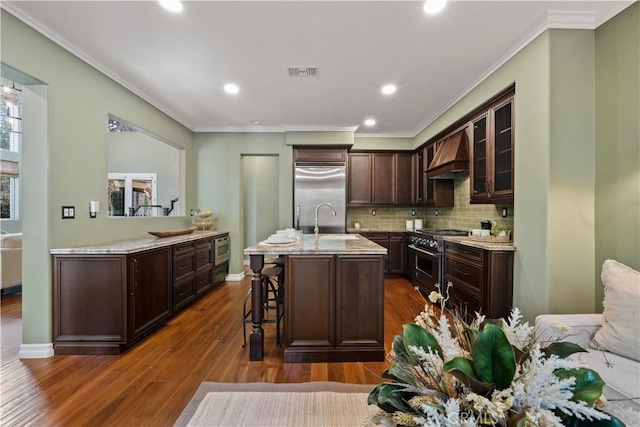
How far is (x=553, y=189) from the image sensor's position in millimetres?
2250

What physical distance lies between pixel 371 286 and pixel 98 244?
9.26 ft

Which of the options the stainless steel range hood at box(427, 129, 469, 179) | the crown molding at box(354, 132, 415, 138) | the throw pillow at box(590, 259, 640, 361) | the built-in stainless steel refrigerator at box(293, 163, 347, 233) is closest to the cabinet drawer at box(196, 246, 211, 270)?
the built-in stainless steel refrigerator at box(293, 163, 347, 233)

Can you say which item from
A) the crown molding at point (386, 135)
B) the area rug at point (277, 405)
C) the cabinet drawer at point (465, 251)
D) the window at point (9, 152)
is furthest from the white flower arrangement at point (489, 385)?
the window at point (9, 152)

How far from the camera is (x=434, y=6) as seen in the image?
2.06 meters

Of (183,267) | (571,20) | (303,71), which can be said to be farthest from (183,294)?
(571,20)

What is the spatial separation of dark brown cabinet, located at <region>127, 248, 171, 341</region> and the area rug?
47.0 inches

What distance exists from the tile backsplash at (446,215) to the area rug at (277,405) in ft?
9.10

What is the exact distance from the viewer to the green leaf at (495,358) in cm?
63

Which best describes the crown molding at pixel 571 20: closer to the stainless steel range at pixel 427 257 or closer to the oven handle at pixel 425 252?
the stainless steel range at pixel 427 257

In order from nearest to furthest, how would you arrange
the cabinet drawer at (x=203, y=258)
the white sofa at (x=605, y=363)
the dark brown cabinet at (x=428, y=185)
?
1. the white sofa at (x=605, y=363)
2. the cabinet drawer at (x=203, y=258)
3. the dark brown cabinet at (x=428, y=185)

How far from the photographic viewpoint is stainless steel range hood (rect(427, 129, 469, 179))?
3.77 metres

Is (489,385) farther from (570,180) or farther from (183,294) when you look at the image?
(183,294)

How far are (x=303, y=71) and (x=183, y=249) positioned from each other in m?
2.68

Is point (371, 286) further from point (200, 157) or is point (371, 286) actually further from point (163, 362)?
point (200, 157)
